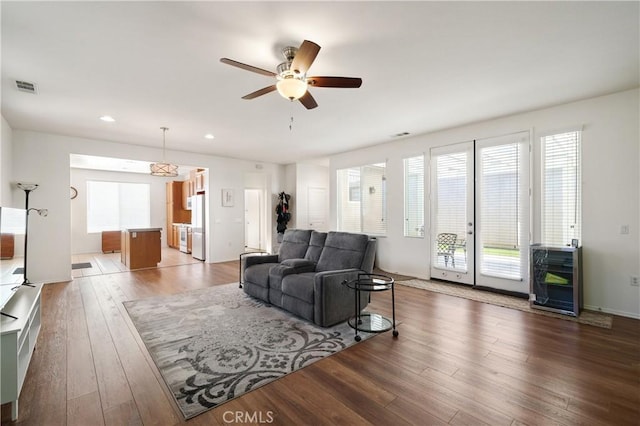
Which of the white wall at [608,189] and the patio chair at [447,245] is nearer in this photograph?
the white wall at [608,189]

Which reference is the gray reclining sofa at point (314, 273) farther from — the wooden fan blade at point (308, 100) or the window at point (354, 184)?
the window at point (354, 184)

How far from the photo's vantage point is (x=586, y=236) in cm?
380

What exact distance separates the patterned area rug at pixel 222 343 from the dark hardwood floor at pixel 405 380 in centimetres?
11

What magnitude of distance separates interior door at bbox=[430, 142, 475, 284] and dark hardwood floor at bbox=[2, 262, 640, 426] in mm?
1593

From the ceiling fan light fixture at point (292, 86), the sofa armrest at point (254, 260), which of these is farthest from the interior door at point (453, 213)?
the ceiling fan light fixture at point (292, 86)

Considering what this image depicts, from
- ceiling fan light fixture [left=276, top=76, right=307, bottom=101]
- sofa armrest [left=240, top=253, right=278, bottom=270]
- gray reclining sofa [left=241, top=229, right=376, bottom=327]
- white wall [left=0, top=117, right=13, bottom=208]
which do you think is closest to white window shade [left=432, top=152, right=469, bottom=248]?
gray reclining sofa [left=241, top=229, right=376, bottom=327]

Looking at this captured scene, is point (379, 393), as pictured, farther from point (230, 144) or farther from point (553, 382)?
point (230, 144)

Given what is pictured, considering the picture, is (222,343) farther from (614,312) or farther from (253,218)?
(253,218)

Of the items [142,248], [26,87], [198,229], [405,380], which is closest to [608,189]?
[405,380]

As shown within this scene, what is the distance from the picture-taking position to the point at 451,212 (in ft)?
16.8

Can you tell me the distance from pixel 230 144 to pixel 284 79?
13.7 feet

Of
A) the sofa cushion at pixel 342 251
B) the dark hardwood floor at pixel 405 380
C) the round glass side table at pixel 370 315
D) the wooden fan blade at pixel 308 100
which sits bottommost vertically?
the dark hardwood floor at pixel 405 380

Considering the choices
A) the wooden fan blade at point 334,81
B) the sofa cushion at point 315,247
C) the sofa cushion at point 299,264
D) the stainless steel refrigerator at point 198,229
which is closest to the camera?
the wooden fan blade at point 334,81

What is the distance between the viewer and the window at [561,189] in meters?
3.87
